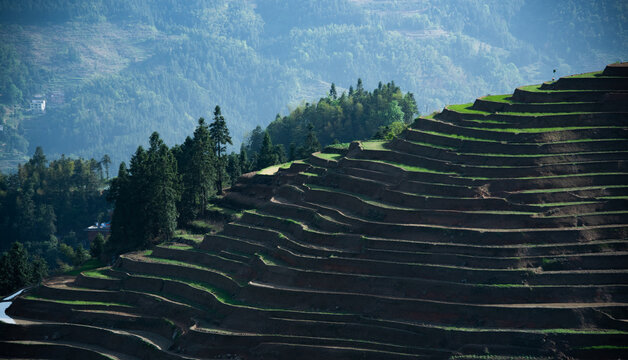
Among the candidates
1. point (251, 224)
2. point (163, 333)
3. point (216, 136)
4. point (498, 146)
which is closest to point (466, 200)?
point (498, 146)

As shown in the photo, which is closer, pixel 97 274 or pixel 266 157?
pixel 97 274

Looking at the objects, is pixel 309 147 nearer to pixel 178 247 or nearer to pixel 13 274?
pixel 178 247

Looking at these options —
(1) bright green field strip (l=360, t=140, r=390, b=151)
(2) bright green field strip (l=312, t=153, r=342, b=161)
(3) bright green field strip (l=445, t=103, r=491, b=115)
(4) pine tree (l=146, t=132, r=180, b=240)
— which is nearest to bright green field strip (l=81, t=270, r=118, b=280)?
(4) pine tree (l=146, t=132, r=180, b=240)

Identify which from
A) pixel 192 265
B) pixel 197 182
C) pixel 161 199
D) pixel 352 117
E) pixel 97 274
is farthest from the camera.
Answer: pixel 352 117

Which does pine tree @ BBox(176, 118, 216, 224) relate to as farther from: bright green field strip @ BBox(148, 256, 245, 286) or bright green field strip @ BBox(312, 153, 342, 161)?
bright green field strip @ BBox(148, 256, 245, 286)

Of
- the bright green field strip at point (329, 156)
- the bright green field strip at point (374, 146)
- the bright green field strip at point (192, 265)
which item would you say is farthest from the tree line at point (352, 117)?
the bright green field strip at point (192, 265)

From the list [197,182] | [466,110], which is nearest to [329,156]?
[197,182]

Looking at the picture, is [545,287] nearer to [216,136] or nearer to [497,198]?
[497,198]

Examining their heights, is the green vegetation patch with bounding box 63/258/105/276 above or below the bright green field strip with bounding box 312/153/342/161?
below
